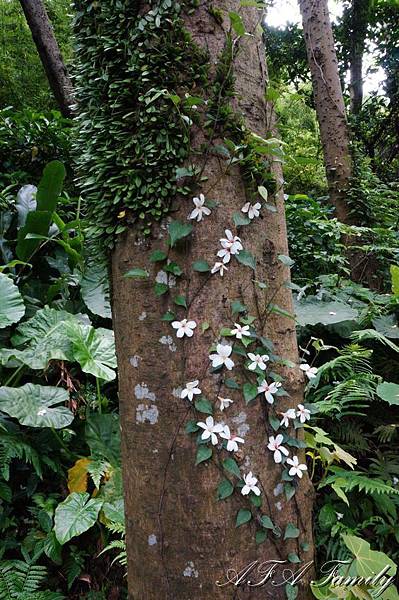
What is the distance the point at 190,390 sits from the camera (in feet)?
3.64

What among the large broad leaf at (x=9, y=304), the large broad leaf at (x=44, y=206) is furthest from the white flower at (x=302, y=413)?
the large broad leaf at (x=44, y=206)

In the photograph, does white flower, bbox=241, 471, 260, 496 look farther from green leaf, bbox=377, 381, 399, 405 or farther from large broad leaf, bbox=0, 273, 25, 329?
large broad leaf, bbox=0, 273, 25, 329

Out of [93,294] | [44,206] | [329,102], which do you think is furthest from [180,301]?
[329,102]

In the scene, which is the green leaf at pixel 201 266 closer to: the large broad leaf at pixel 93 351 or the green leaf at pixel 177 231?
the green leaf at pixel 177 231

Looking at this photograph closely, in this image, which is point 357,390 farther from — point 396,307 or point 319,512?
point 396,307

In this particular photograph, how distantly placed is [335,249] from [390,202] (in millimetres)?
1073

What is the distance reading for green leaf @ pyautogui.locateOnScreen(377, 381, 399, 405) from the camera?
1653 millimetres

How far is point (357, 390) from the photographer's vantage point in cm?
181

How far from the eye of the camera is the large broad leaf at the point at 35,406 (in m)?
2.04

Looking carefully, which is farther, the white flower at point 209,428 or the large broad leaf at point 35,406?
the large broad leaf at point 35,406

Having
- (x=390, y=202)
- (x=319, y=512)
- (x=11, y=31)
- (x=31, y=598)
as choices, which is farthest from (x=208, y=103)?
(x=11, y=31)

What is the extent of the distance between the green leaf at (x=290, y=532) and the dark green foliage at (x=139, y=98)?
849mm

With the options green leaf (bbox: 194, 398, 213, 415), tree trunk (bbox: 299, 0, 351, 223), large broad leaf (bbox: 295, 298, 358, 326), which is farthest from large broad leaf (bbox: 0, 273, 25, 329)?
tree trunk (bbox: 299, 0, 351, 223)

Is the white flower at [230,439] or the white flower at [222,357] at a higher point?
the white flower at [222,357]
